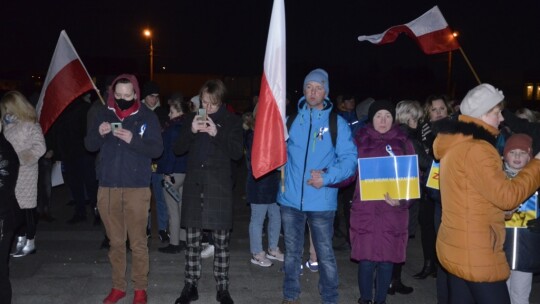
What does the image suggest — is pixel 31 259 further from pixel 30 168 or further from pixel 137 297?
pixel 137 297

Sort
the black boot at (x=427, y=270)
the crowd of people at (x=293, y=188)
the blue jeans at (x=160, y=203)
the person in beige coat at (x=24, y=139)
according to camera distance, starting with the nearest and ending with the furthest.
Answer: the crowd of people at (x=293, y=188) < the person in beige coat at (x=24, y=139) < the black boot at (x=427, y=270) < the blue jeans at (x=160, y=203)

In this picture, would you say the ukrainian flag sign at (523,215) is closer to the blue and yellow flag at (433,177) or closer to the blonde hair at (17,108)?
the blue and yellow flag at (433,177)

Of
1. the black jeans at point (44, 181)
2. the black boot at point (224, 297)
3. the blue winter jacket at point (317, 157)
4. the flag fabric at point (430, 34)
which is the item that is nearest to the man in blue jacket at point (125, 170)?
the black boot at point (224, 297)

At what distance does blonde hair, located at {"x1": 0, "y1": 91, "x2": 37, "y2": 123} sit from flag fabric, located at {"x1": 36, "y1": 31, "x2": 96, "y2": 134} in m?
0.22

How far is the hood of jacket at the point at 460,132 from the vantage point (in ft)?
12.8

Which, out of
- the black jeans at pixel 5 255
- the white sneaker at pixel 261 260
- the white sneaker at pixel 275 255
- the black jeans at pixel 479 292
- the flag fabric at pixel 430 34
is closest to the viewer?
the black jeans at pixel 479 292

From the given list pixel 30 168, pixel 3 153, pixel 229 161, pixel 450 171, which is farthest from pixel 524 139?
pixel 30 168

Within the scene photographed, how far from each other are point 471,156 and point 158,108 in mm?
5832

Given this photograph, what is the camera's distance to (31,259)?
7406 mm

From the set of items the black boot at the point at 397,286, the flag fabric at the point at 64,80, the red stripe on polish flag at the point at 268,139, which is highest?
the flag fabric at the point at 64,80

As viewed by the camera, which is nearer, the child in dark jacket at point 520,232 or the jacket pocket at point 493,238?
the jacket pocket at point 493,238

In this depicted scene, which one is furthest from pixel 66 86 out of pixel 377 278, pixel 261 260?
pixel 377 278

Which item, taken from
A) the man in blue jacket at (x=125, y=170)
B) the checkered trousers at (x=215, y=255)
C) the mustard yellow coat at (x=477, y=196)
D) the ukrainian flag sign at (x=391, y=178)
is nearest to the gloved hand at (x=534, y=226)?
the mustard yellow coat at (x=477, y=196)

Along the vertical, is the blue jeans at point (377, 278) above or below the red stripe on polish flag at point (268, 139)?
below
